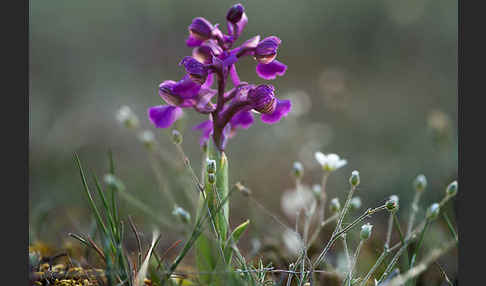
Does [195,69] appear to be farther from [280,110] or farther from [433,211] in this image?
[433,211]

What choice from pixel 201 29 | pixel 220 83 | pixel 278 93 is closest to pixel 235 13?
pixel 201 29

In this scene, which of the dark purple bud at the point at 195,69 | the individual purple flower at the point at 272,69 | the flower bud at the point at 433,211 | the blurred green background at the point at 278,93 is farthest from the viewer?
the blurred green background at the point at 278,93

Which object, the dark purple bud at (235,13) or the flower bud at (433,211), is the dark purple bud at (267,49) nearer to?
the dark purple bud at (235,13)

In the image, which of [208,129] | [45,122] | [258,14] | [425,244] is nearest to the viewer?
[208,129]

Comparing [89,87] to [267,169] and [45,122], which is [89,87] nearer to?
[45,122]

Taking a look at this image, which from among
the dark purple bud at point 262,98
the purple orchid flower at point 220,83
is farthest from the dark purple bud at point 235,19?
the dark purple bud at point 262,98

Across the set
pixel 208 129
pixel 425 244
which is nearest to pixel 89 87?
pixel 208 129
